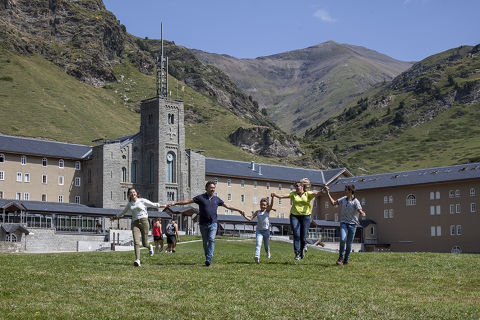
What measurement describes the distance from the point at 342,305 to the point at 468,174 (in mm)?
88623

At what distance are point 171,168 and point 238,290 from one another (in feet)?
289

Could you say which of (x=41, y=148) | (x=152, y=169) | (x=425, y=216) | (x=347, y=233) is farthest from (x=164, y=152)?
(x=347, y=233)

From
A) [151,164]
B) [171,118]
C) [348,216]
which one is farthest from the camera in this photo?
[171,118]

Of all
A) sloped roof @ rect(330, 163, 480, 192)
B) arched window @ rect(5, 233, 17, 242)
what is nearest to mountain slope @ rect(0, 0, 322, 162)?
arched window @ rect(5, 233, 17, 242)

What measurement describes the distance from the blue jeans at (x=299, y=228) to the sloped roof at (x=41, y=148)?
75442 mm

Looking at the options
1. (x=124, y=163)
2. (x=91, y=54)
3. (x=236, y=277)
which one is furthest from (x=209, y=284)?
(x=91, y=54)

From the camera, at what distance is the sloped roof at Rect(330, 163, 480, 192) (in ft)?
322

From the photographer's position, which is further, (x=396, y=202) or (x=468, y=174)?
(x=396, y=202)

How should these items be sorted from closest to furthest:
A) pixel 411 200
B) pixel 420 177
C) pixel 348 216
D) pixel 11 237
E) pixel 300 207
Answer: pixel 348 216, pixel 300 207, pixel 11 237, pixel 411 200, pixel 420 177

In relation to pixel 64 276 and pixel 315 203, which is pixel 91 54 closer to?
pixel 315 203

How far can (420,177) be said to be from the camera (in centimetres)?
10450

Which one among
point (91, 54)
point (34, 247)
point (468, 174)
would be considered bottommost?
point (34, 247)

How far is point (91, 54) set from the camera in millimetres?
199250

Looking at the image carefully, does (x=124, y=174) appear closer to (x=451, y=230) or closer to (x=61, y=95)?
(x=451, y=230)
